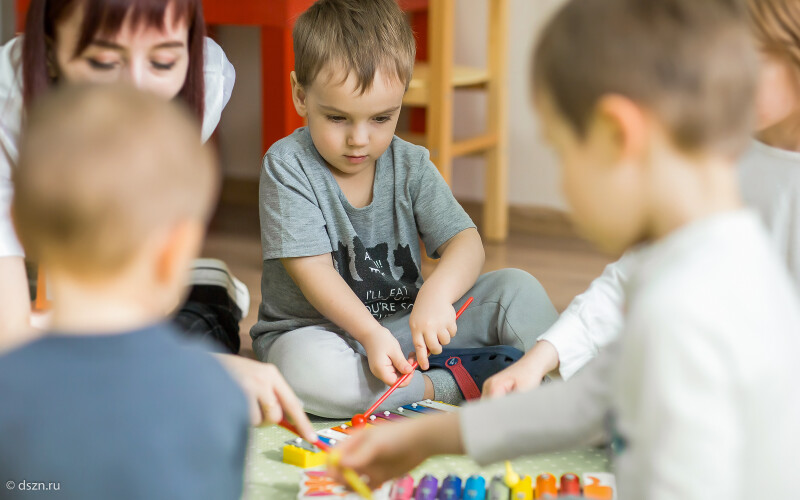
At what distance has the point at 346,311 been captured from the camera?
119cm

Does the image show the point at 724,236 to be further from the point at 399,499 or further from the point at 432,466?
the point at 432,466

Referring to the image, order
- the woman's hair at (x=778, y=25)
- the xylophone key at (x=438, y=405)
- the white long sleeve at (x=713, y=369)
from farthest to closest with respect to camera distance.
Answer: the xylophone key at (x=438, y=405) < the woman's hair at (x=778, y=25) < the white long sleeve at (x=713, y=369)

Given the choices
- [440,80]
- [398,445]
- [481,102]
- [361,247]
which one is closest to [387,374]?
[361,247]

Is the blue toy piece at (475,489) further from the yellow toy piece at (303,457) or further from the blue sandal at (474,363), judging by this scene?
the blue sandal at (474,363)

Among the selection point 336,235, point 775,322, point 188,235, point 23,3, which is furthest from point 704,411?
point 23,3

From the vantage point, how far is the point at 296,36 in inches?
50.7

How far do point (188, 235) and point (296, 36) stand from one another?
78 centimetres

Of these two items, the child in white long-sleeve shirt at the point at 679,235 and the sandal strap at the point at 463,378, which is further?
the sandal strap at the point at 463,378

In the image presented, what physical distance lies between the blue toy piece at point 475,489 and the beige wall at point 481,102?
1.55 meters

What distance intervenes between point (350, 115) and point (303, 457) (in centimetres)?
46

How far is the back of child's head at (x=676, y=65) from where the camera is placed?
1.83ft

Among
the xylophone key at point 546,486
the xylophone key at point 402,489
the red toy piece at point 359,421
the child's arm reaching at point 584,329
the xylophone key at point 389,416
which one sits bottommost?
the xylophone key at point 389,416

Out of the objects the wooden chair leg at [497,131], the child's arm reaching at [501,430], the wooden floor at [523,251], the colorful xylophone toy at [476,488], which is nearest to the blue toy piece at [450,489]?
the colorful xylophone toy at [476,488]

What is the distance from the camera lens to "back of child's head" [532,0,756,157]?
559 mm
